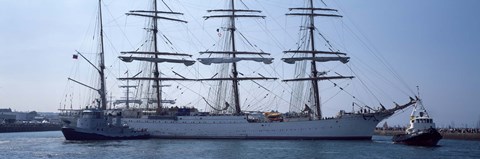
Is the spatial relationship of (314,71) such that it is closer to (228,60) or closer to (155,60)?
(228,60)

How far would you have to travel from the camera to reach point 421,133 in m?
70.8

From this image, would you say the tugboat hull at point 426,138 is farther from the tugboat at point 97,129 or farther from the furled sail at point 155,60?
the furled sail at point 155,60

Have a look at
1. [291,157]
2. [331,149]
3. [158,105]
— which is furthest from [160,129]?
[291,157]

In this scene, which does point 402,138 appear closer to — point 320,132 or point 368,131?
point 368,131

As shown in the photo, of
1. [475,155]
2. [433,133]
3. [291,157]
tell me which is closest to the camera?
[291,157]

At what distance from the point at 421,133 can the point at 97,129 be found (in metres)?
43.0

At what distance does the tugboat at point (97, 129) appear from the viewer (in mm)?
80500

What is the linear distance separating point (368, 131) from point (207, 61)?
89.4ft

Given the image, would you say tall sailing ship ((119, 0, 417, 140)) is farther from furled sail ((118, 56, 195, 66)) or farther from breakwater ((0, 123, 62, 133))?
breakwater ((0, 123, 62, 133))

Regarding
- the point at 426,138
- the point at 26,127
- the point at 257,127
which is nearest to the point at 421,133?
the point at 426,138

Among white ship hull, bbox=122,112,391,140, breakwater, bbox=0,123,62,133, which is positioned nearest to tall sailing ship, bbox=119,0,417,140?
white ship hull, bbox=122,112,391,140

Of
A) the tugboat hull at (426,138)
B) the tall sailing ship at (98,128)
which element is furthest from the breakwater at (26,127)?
the tugboat hull at (426,138)

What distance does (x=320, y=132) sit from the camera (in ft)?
265

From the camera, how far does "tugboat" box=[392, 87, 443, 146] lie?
231 ft
